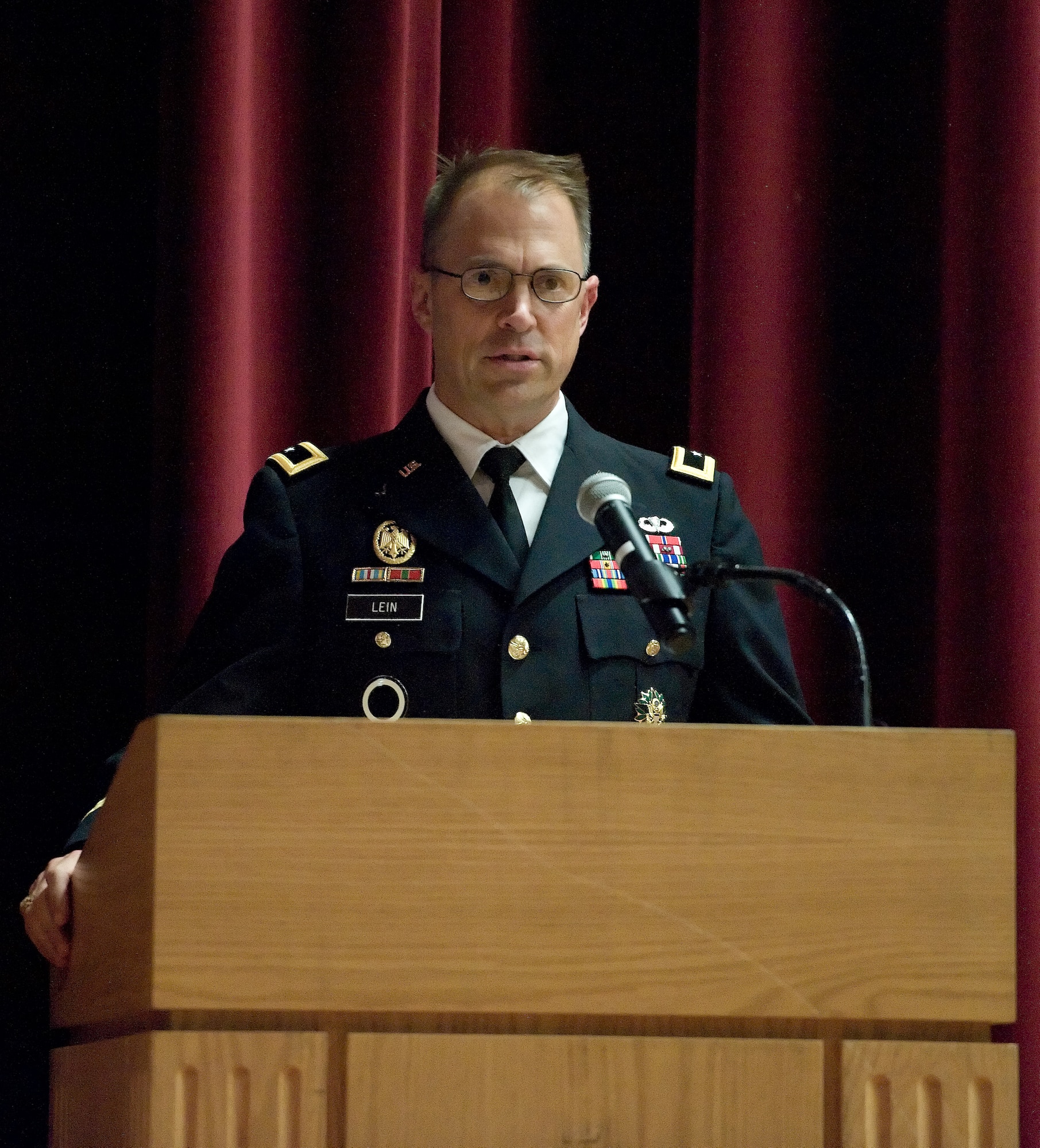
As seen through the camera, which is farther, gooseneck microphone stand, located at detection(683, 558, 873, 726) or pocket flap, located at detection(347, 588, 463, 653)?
pocket flap, located at detection(347, 588, 463, 653)

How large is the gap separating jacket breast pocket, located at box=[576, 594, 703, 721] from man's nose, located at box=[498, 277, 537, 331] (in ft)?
1.02

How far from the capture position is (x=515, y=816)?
3.63ft

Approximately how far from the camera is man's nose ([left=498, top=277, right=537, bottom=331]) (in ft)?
6.09

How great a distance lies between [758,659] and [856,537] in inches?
22.6

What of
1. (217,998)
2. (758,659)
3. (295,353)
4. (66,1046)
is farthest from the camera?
(295,353)

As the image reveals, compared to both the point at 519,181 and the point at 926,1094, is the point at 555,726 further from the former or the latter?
the point at 519,181

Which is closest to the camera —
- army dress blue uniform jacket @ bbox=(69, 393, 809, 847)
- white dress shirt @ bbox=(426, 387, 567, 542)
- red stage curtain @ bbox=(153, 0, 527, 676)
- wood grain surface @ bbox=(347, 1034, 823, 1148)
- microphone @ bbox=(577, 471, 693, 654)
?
wood grain surface @ bbox=(347, 1034, 823, 1148)

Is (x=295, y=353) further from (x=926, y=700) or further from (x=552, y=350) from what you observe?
(x=926, y=700)

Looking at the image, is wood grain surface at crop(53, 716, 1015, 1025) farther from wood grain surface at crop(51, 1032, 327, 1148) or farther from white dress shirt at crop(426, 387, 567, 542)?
white dress shirt at crop(426, 387, 567, 542)

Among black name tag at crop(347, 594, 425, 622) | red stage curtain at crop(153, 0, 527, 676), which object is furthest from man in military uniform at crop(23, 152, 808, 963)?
red stage curtain at crop(153, 0, 527, 676)

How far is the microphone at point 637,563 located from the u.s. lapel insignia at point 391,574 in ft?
1.68

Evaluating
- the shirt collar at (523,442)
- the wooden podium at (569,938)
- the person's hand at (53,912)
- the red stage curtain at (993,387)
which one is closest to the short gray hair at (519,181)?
the shirt collar at (523,442)

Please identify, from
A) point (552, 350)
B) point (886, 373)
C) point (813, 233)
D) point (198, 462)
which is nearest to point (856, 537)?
point (886, 373)

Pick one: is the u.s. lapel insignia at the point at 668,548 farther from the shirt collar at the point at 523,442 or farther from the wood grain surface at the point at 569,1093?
the wood grain surface at the point at 569,1093
